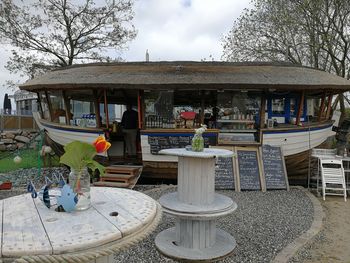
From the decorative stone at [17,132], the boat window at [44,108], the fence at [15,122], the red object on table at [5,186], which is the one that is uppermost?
the boat window at [44,108]

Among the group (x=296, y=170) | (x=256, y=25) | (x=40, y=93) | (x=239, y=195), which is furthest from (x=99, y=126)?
(x=256, y=25)

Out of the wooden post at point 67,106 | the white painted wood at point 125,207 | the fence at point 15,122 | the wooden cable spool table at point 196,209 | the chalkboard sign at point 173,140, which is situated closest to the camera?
the white painted wood at point 125,207

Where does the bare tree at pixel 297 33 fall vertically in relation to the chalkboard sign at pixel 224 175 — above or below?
above

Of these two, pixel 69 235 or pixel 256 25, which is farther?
pixel 256 25

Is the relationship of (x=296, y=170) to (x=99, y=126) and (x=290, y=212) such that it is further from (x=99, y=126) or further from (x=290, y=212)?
(x=99, y=126)

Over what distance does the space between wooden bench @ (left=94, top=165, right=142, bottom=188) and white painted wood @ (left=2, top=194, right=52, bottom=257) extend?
509cm

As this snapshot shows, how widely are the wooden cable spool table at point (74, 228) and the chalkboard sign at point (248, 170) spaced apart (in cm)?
545

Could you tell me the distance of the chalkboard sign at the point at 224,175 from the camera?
7780mm

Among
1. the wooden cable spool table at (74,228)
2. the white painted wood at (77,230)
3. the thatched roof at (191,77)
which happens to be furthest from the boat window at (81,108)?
the white painted wood at (77,230)

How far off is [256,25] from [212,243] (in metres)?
15.9

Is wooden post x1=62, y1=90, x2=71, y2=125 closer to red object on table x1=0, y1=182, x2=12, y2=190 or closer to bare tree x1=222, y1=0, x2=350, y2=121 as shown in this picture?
red object on table x1=0, y1=182, x2=12, y2=190

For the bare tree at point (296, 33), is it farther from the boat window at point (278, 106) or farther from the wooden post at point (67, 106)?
the wooden post at point (67, 106)

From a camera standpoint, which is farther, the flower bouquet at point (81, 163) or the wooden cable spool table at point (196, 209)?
the wooden cable spool table at point (196, 209)

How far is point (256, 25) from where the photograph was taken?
58.9 feet
